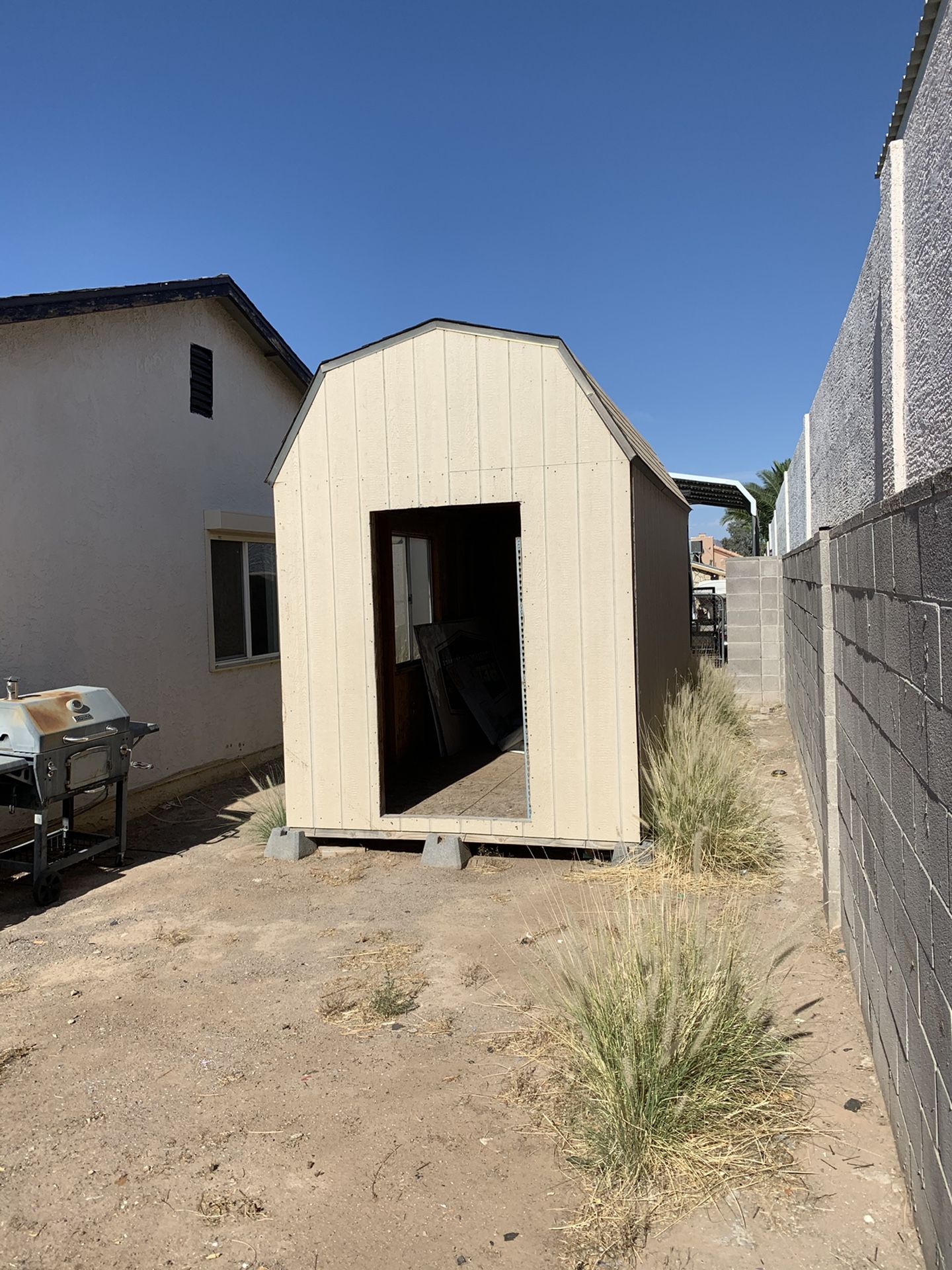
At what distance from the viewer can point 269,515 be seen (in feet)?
35.6

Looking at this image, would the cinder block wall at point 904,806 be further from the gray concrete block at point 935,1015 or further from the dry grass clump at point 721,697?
the dry grass clump at point 721,697

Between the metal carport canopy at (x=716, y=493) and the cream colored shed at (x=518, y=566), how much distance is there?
33.4 ft

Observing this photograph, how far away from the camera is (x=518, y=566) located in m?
6.71

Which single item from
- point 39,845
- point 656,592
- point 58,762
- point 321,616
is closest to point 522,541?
point 321,616

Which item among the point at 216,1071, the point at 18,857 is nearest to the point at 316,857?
the point at 18,857

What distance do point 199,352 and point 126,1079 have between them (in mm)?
7680

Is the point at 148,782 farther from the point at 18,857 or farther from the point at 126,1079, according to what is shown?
Answer: the point at 126,1079

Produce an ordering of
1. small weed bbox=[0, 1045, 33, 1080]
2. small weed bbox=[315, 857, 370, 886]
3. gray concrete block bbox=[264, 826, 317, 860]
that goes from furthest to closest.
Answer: gray concrete block bbox=[264, 826, 317, 860]
small weed bbox=[315, 857, 370, 886]
small weed bbox=[0, 1045, 33, 1080]

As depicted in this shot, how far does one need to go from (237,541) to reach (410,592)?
7.83ft

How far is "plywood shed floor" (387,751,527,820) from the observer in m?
6.66

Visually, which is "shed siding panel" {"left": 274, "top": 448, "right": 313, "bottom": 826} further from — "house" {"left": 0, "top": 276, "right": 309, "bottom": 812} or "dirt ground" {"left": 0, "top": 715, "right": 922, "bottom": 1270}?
"house" {"left": 0, "top": 276, "right": 309, "bottom": 812}

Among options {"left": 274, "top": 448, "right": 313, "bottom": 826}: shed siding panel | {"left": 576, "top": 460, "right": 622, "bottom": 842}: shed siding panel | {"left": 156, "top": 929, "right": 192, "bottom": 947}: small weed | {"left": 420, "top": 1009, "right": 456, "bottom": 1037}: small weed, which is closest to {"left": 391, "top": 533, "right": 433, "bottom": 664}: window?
{"left": 274, "top": 448, "right": 313, "bottom": 826}: shed siding panel

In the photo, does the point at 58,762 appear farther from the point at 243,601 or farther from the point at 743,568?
the point at 743,568

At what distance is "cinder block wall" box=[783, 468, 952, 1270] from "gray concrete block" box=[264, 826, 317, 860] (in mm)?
3714
